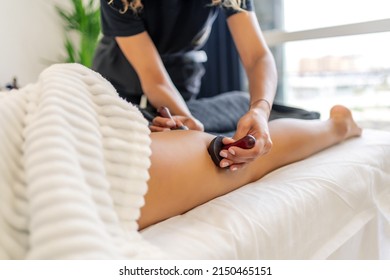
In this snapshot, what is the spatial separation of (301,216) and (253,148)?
0.17 meters

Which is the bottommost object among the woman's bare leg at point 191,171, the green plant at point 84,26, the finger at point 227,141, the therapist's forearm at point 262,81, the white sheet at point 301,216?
the white sheet at point 301,216

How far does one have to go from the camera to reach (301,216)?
0.73 metres

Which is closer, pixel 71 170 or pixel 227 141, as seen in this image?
pixel 71 170

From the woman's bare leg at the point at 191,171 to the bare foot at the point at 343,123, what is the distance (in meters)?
0.22

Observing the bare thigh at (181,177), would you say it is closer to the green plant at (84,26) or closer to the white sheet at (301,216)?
the white sheet at (301,216)

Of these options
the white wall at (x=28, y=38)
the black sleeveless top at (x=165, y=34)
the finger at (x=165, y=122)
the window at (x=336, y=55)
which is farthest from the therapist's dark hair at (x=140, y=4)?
the white wall at (x=28, y=38)

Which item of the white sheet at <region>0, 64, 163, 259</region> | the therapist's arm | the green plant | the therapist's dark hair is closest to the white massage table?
the white sheet at <region>0, 64, 163, 259</region>

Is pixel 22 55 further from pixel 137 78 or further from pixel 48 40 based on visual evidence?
pixel 137 78

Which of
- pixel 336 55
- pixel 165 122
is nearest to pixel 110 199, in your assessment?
pixel 165 122

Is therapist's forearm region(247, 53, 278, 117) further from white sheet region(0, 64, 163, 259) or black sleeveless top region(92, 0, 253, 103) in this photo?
white sheet region(0, 64, 163, 259)

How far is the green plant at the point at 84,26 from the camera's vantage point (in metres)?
2.46

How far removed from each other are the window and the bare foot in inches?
27.6

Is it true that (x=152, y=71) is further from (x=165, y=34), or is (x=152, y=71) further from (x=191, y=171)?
(x=191, y=171)

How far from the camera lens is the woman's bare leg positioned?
67 centimetres
